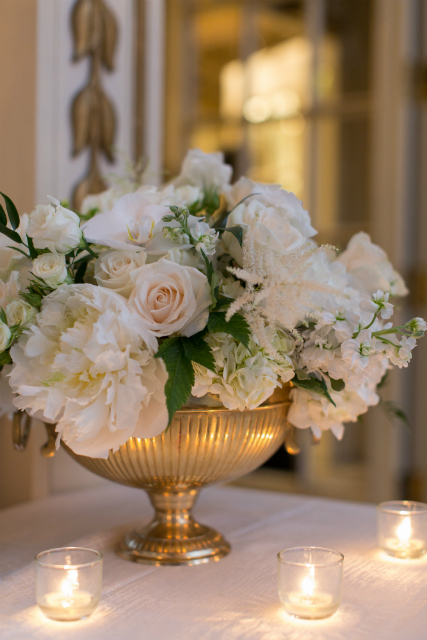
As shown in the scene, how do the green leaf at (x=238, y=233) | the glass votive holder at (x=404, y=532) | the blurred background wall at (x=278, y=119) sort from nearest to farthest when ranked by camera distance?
the green leaf at (x=238, y=233) → the glass votive holder at (x=404, y=532) → the blurred background wall at (x=278, y=119)

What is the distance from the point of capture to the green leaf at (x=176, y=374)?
2.12 feet

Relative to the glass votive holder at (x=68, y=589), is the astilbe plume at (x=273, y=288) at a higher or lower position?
higher

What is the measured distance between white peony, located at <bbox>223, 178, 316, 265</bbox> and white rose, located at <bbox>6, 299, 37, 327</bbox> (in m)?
0.24

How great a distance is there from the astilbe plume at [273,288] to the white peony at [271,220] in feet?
0.09

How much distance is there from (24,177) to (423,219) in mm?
1396

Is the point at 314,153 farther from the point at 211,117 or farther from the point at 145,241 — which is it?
the point at 145,241

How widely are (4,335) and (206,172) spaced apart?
1.24 feet

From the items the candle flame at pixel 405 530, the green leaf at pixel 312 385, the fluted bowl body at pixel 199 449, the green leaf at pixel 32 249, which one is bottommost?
the candle flame at pixel 405 530

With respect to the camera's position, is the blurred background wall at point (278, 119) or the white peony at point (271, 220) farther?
the blurred background wall at point (278, 119)

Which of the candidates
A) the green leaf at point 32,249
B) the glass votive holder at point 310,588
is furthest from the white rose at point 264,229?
the glass votive holder at point 310,588

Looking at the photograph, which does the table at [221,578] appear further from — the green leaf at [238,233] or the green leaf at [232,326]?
the green leaf at [238,233]

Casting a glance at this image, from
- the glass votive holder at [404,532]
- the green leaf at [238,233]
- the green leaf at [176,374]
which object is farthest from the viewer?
the glass votive holder at [404,532]

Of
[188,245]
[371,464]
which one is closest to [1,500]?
[188,245]

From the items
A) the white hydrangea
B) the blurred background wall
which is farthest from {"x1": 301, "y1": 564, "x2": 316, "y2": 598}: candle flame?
the blurred background wall
